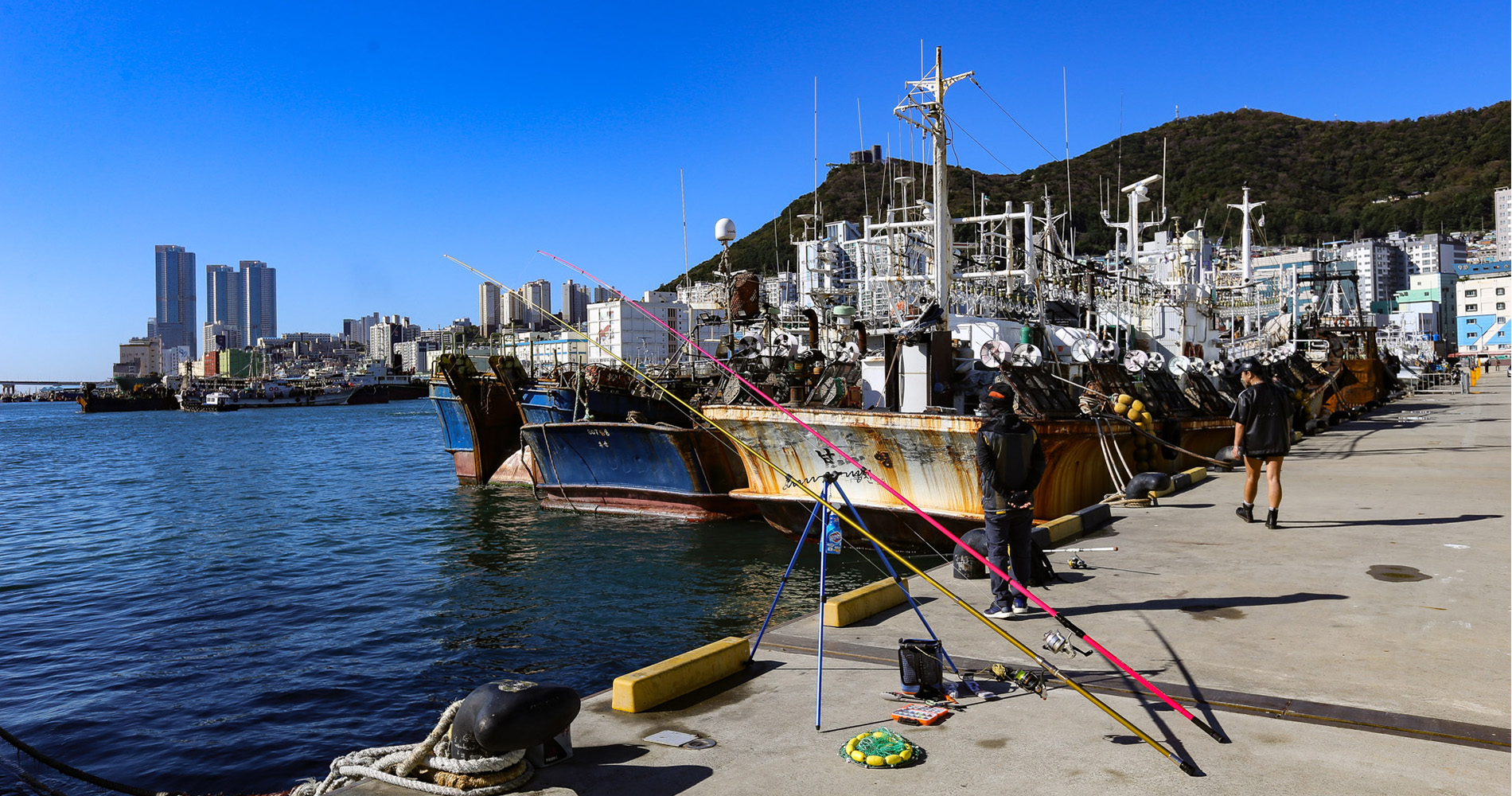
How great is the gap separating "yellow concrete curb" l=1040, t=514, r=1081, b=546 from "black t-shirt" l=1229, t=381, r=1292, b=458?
1.90 m

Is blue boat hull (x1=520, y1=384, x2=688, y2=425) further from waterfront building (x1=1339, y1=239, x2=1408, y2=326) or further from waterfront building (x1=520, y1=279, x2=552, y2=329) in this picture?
waterfront building (x1=1339, y1=239, x2=1408, y2=326)

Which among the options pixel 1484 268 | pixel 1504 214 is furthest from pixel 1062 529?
pixel 1504 214

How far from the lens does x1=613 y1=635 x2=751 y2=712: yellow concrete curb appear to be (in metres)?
4.99

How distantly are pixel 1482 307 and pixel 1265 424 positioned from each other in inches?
5162

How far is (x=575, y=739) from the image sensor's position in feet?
15.2

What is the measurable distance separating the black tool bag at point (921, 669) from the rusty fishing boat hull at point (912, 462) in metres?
7.05

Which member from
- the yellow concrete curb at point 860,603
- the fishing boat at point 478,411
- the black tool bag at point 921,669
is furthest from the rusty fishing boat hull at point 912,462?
the fishing boat at point 478,411

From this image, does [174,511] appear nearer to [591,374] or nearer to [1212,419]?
[591,374]

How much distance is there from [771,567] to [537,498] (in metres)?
10.0

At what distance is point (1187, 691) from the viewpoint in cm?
494

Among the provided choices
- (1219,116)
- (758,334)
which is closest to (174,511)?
(758,334)

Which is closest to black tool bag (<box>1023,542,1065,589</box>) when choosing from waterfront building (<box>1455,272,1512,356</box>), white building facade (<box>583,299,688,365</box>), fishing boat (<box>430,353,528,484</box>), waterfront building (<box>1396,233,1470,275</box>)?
fishing boat (<box>430,353,528,484</box>)

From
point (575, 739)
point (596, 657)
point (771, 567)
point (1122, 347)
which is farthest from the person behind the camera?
point (1122, 347)

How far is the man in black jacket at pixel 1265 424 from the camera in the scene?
30.2ft
